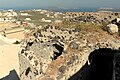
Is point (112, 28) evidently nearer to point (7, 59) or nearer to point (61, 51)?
point (61, 51)

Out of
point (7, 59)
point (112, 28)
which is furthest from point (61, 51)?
point (7, 59)

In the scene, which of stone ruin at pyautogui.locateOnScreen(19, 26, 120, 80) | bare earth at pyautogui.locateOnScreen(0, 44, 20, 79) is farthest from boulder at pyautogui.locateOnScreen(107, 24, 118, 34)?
bare earth at pyautogui.locateOnScreen(0, 44, 20, 79)

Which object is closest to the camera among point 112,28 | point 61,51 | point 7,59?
point 112,28

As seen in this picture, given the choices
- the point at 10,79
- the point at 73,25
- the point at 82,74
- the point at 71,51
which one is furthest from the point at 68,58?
the point at 10,79

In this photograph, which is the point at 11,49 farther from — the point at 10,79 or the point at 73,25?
the point at 73,25

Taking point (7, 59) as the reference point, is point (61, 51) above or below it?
above

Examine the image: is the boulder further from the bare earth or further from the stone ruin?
the bare earth
